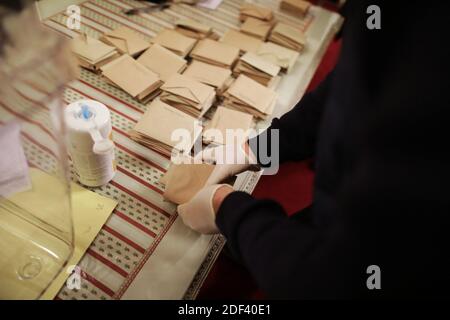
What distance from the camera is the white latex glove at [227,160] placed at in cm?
88

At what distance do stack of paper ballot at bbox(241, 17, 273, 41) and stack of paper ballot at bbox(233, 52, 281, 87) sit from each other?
255mm

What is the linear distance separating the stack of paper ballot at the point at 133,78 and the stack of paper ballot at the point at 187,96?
0.07m

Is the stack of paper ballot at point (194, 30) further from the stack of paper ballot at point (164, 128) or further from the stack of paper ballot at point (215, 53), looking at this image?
the stack of paper ballot at point (164, 128)

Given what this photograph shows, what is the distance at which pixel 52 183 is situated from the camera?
774 millimetres

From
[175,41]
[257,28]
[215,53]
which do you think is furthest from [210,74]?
[257,28]

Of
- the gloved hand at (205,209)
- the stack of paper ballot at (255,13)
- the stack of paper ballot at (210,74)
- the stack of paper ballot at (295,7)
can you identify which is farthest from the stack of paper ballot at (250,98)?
the stack of paper ballot at (295,7)

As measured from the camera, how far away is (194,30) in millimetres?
1447

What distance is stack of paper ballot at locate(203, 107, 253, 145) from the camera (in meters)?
1.06

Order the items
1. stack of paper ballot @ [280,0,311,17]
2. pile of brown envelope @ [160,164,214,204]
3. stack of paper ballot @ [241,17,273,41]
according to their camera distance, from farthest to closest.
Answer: stack of paper ballot @ [280,0,311,17], stack of paper ballot @ [241,17,273,41], pile of brown envelope @ [160,164,214,204]

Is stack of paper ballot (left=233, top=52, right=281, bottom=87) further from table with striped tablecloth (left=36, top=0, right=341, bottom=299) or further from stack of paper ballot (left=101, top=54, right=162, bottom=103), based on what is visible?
stack of paper ballot (left=101, top=54, right=162, bottom=103)

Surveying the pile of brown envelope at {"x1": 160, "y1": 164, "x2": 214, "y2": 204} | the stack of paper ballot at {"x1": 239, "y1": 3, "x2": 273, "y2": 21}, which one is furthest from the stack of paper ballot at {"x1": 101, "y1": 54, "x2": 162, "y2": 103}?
the stack of paper ballot at {"x1": 239, "y1": 3, "x2": 273, "y2": 21}
